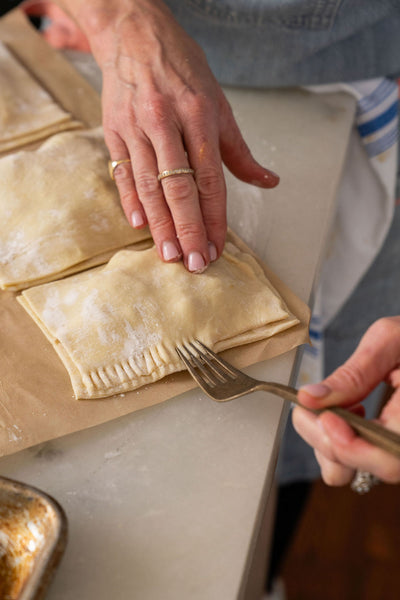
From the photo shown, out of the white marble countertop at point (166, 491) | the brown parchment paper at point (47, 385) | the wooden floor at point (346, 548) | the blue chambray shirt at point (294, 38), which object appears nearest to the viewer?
the white marble countertop at point (166, 491)

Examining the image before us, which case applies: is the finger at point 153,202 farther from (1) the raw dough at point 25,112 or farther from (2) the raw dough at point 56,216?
(1) the raw dough at point 25,112

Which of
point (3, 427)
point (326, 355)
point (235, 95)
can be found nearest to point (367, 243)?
point (326, 355)

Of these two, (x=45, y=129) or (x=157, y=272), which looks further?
(x=45, y=129)

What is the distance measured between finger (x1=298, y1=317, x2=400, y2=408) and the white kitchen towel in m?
0.70

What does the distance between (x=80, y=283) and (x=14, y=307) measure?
125 mm

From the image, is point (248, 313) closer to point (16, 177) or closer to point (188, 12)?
point (16, 177)

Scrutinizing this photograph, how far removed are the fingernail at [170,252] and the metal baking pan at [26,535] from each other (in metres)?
0.48

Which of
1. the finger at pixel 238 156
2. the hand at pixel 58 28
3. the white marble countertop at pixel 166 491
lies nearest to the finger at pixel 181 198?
the finger at pixel 238 156

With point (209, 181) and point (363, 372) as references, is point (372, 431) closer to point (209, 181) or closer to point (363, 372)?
point (363, 372)

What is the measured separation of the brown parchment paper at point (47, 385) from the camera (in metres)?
0.83

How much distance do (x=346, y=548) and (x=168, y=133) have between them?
64.2 inches

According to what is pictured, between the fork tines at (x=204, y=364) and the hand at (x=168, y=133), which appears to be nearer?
the fork tines at (x=204, y=364)

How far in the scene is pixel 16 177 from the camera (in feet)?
3.73

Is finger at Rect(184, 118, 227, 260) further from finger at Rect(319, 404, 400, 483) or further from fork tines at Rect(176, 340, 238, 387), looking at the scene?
finger at Rect(319, 404, 400, 483)
